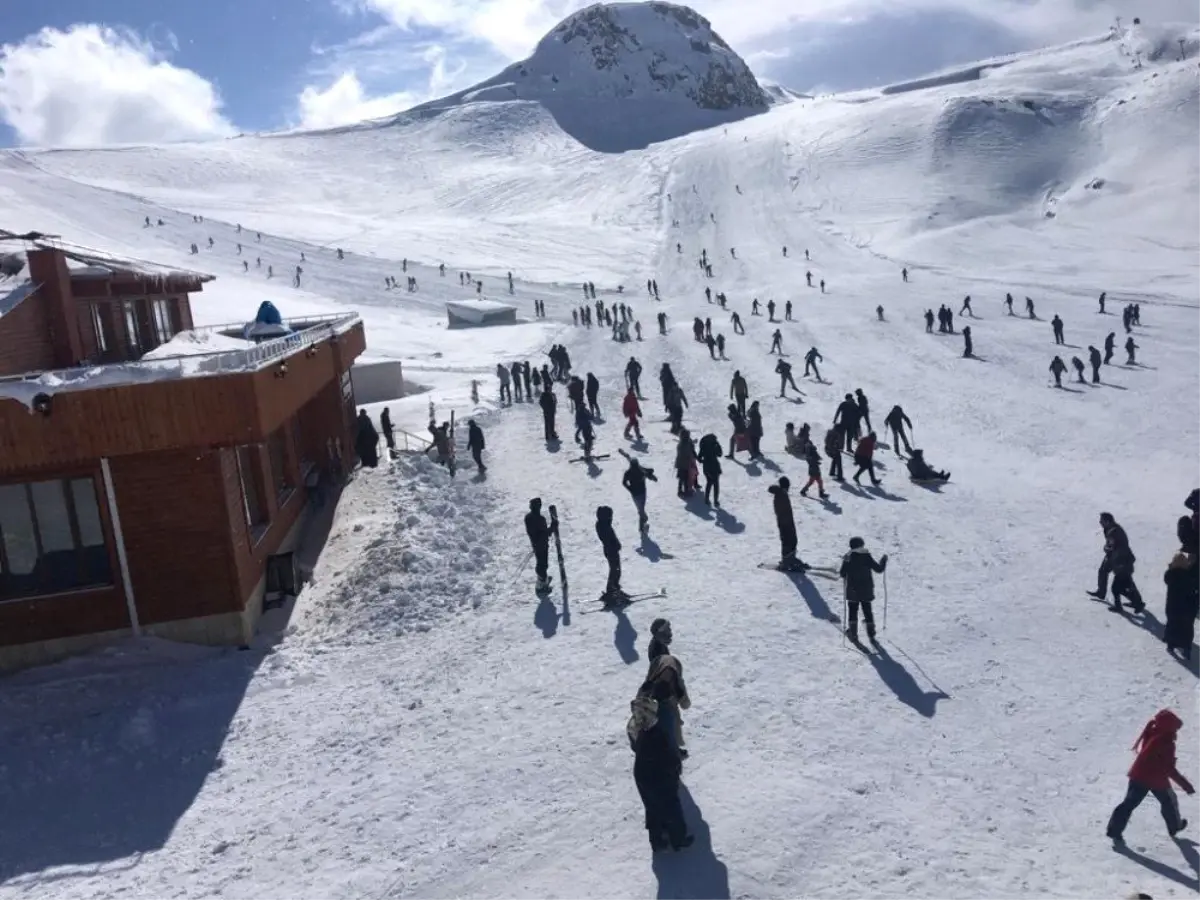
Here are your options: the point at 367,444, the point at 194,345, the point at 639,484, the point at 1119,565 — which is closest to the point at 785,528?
the point at 639,484

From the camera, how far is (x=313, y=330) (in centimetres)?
1666

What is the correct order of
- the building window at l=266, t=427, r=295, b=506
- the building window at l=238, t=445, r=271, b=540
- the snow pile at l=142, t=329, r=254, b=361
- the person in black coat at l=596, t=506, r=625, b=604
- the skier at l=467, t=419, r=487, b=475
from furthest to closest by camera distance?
1. the skier at l=467, t=419, r=487, b=475
2. the snow pile at l=142, t=329, r=254, b=361
3. the building window at l=266, t=427, r=295, b=506
4. the building window at l=238, t=445, r=271, b=540
5. the person in black coat at l=596, t=506, r=625, b=604

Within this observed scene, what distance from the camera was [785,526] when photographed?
480 inches

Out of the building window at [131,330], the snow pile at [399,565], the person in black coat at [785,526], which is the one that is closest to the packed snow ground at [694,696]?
the snow pile at [399,565]

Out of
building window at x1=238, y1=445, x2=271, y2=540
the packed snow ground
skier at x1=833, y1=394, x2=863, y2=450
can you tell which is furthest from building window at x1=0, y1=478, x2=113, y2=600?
skier at x1=833, y1=394, x2=863, y2=450

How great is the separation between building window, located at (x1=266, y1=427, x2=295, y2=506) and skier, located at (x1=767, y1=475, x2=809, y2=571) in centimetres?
816

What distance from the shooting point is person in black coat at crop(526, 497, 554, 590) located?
1202cm

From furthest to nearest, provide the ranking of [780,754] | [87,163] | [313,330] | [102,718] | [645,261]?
[87,163], [645,261], [313,330], [102,718], [780,754]

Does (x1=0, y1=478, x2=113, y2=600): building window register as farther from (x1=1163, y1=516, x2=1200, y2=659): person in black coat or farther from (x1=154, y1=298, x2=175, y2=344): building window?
(x1=1163, y1=516, x2=1200, y2=659): person in black coat

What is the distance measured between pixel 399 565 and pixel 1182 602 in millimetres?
9416

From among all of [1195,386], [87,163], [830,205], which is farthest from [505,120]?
[1195,386]

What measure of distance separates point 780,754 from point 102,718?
686 cm

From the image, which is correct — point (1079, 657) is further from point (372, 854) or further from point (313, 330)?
point (313, 330)

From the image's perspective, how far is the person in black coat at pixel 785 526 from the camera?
12.1m
